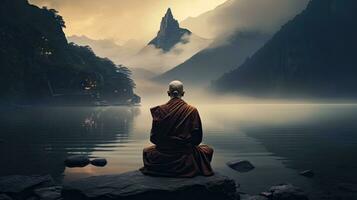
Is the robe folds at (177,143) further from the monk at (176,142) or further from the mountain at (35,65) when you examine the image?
the mountain at (35,65)

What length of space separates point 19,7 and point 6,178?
15124cm

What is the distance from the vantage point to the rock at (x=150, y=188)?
11977mm

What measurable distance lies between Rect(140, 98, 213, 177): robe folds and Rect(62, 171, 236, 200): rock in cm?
32

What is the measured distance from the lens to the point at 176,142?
13.2 m

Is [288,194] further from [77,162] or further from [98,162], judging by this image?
[77,162]

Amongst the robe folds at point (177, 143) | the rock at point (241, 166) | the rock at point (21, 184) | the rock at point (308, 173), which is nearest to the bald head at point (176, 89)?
the robe folds at point (177, 143)

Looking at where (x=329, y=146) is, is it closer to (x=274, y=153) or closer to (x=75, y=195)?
(x=274, y=153)

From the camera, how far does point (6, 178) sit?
52.6ft

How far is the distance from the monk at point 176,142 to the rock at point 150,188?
329 mm

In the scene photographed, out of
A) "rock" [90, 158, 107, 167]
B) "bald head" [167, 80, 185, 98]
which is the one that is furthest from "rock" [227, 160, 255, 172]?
"bald head" [167, 80, 185, 98]

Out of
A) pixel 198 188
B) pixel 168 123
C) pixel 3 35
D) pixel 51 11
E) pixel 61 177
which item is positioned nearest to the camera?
pixel 198 188

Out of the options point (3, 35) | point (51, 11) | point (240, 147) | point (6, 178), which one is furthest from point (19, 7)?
point (6, 178)

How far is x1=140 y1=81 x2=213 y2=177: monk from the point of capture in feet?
42.9

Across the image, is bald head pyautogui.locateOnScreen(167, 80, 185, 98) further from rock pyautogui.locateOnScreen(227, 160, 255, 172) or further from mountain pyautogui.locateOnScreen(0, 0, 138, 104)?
mountain pyautogui.locateOnScreen(0, 0, 138, 104)
